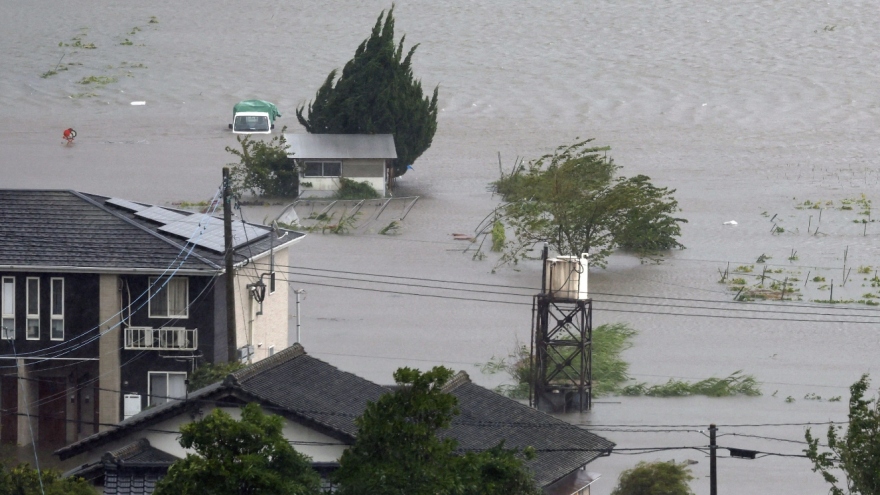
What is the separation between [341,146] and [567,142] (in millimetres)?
11786

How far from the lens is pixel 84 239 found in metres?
20.0

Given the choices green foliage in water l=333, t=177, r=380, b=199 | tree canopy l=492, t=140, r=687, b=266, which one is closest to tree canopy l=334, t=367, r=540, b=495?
tree canopy l=492, t=140, r=687, b=266

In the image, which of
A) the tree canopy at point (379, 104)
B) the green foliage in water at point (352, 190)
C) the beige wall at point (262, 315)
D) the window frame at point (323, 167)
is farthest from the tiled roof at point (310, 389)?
the tree canopy at point (379, 104)

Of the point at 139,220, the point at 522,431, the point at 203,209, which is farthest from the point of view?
the point at 203,209

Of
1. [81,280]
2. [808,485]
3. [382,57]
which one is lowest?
[808,485]

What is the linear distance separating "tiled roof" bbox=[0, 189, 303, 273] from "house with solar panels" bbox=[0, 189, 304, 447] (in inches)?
0.9

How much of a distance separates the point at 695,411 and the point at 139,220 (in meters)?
9.82

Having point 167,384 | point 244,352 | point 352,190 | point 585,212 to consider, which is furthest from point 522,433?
point 352,190

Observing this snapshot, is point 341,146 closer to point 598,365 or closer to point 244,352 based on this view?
point 598,365

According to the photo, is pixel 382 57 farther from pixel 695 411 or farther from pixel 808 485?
pixel 808 485

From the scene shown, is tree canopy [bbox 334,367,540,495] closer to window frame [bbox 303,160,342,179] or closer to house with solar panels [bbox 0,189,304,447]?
house with solar panels [bbox 0,189,304,447]

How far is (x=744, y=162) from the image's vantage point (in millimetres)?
49250

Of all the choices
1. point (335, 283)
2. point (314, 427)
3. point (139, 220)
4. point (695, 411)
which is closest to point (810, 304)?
point (695, 411)

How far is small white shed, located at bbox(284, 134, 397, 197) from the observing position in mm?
41844
